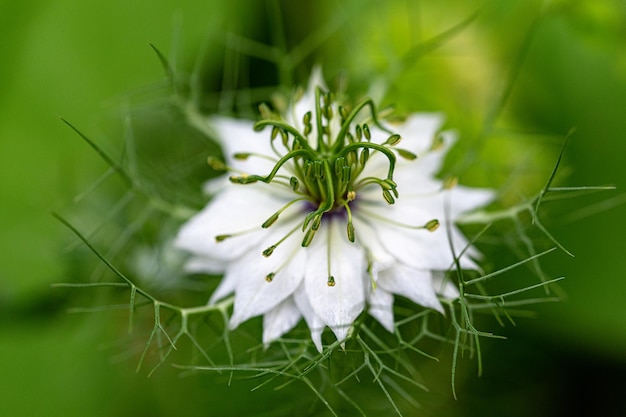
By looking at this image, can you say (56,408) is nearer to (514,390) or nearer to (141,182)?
(141,182)

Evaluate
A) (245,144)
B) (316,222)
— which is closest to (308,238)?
(316,222)

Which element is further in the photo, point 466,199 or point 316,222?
A: point 466,199

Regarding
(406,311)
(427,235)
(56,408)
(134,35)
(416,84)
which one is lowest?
(56,408)

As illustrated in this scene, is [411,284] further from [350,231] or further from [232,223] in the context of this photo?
[232,223]

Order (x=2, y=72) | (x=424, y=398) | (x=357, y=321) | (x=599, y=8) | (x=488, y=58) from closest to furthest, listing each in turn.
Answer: (x=357, y=321)
(x=424, y=398)
(x=599, y=8)
(x=488, y=58)
(x=2, y=72)

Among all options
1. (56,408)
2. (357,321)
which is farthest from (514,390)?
(56,408)

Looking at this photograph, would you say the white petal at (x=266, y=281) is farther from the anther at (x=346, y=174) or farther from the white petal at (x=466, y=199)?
the white petal at (x=466, y=199)

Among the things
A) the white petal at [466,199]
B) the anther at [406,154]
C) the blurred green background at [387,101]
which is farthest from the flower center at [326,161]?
the blurred green background at [387,101]
